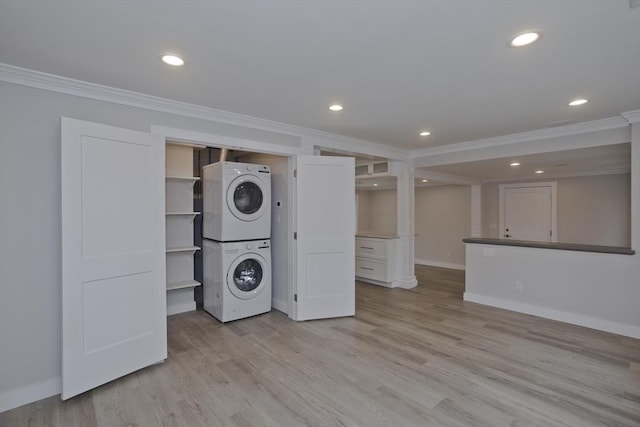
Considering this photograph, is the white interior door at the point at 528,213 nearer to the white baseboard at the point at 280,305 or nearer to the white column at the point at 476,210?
the white column at the point at 476,210

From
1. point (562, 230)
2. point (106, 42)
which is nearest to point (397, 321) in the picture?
point (106, 42)

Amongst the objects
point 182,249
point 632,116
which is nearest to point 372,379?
point 182,249

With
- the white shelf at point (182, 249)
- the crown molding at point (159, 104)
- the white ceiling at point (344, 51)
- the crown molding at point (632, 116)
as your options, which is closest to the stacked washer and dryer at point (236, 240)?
the white shelf at point (182, 249)

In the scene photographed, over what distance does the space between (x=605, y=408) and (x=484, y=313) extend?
2.03 m

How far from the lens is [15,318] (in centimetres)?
226

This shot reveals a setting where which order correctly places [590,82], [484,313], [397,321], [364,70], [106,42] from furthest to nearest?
[484,313], [397,321], [590,82], [364,70], [106,42]

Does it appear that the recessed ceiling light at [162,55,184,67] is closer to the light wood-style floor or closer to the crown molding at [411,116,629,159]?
the light wood-style floor

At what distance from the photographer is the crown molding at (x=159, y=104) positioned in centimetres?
227

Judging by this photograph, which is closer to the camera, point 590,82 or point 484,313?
point 590,82

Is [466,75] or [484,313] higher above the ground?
[466,75]

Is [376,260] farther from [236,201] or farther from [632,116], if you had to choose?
[632,116]

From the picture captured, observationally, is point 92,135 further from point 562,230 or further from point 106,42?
point 562,230

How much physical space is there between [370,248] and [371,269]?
38 cm

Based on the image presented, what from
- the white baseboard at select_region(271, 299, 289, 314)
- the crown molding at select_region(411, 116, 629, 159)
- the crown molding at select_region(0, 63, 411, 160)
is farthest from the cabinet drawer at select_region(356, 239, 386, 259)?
the white baseboard at select_region(271, 299, 289, 314)
